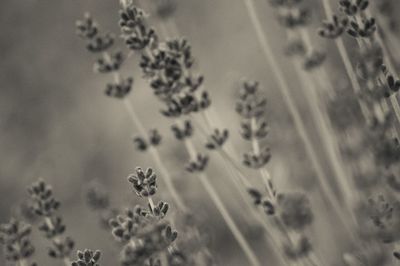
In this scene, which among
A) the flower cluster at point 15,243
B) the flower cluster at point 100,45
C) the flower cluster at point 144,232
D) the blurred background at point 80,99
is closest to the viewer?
the flower cluster at point 144,232

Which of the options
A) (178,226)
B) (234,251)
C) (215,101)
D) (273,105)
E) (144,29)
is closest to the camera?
(144,29)

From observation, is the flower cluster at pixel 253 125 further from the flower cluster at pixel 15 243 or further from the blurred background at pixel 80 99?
the blurred background at pixel 80 99

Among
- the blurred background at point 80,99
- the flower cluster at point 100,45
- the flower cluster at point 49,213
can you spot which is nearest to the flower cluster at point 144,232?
the flower cluster at point 49,213

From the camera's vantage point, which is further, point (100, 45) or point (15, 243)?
point (100, 45)

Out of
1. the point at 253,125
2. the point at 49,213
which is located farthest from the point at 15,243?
the point at 253,125

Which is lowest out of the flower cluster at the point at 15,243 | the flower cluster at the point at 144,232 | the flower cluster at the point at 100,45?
the flower cluster at the point at 144,232

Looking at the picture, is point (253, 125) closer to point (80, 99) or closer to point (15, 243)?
point (15, 243)

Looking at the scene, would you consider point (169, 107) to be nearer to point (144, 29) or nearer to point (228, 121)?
point (144, 29)

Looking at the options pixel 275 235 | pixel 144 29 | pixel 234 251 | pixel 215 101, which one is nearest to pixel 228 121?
pixel 215 101

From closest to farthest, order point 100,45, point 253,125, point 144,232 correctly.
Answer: point 144,232
point 253,125
point 100,45
